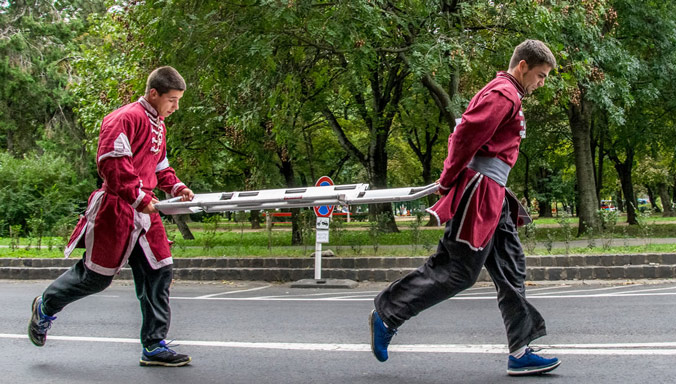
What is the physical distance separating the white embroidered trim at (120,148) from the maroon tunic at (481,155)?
1.98 meters

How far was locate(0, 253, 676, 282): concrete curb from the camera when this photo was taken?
11.1 m

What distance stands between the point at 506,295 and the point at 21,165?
26.8 m

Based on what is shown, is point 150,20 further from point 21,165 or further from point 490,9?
point 21,165

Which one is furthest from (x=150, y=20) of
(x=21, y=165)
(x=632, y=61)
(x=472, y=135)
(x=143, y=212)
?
(x=21, y=165)

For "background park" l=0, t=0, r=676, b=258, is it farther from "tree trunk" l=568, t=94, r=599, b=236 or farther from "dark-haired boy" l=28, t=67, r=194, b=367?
"dark-haired boy" l=28, t=67, r=194, b=367

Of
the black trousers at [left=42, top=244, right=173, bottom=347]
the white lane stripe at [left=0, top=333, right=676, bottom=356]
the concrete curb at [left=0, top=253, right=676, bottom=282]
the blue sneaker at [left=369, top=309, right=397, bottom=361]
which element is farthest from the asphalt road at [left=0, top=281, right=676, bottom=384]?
the concrete curb at [left=0, top=253, right=676, bottom=282]

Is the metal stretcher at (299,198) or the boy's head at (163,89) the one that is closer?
the metal stretcher at (299,198)

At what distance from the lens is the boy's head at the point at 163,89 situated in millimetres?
4598

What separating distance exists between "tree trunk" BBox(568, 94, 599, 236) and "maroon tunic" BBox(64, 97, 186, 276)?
1852 cm

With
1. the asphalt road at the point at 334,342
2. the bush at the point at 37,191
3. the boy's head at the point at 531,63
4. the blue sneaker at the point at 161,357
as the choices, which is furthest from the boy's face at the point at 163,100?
the bush at the point at 37,191

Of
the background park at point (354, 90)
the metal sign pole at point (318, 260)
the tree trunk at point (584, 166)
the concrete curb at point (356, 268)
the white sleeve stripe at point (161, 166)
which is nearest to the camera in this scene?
the white sleeve stripe at point (161, 166)

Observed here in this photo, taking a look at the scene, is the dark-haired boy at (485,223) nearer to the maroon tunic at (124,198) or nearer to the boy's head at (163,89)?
the maroon tunic at (124,198)

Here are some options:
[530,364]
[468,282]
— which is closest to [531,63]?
[468,282]

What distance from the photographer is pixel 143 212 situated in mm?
4340
